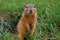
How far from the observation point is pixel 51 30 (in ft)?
23.3

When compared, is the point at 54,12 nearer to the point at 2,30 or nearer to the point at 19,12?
the point at 19,12

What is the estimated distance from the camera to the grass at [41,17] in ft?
22.5

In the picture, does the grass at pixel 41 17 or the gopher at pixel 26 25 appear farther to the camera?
the grass at pixel 41 17

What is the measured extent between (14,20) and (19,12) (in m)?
0.31

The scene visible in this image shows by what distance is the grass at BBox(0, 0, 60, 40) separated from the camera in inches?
269

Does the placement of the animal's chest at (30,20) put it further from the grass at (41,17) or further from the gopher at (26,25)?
the grass at (41,17)

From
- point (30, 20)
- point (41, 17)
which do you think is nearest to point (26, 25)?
point (30, 20)

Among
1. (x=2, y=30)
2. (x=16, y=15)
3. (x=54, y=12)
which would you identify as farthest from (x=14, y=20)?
(x=54, y=12)

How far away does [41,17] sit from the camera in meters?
7.27

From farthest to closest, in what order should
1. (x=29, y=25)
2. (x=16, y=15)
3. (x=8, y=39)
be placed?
(x=16, y=15) → (x=29, y=25) → (x=8, y=39)

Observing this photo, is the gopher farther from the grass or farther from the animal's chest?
the grass

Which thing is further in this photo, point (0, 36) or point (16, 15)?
point (16, 15)

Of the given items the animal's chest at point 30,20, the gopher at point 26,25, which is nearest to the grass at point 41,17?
the gopher at point 26,25

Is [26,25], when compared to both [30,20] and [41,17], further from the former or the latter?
[41,17]
